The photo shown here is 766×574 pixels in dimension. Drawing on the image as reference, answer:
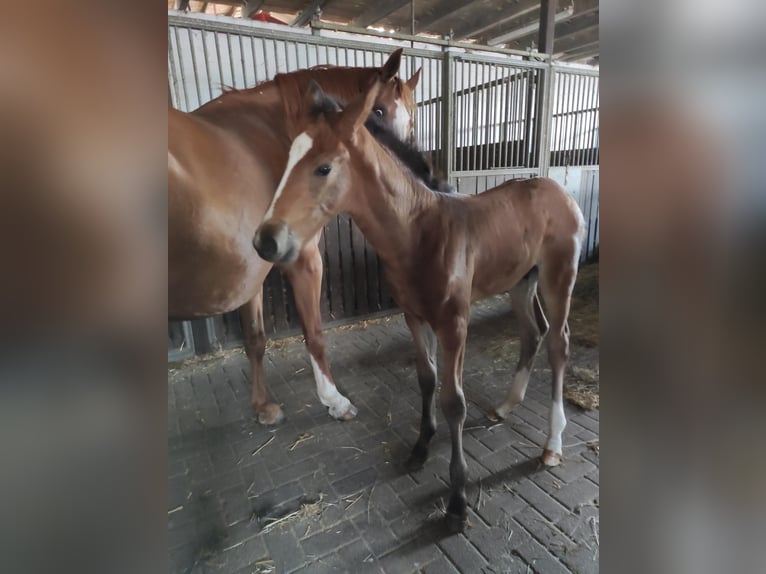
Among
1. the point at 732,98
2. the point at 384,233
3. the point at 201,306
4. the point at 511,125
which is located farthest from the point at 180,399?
the point at 511,125

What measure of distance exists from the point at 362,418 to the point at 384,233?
126cm

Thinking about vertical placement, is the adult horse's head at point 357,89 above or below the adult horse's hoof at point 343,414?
above

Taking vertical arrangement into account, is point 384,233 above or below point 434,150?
below

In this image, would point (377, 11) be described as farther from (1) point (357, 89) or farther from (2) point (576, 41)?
(2) point (576, 41)

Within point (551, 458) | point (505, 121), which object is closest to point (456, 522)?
point (551, 458)

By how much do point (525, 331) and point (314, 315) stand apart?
3.98 ft

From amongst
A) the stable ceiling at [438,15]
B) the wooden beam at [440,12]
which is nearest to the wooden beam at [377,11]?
the stable ceiling at [438,15]

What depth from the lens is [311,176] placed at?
137cm

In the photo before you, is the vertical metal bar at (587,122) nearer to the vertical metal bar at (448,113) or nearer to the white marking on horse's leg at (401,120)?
the vertical metal bar at (448,113)

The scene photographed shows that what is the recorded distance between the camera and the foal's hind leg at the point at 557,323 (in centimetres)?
188

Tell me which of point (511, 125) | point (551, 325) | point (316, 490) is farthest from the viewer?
point (511, 125)

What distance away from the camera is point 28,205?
215 mm

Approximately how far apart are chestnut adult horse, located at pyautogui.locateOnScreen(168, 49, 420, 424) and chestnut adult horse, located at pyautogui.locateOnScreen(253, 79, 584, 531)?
129 mm

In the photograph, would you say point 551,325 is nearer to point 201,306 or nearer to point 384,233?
point 384,233
